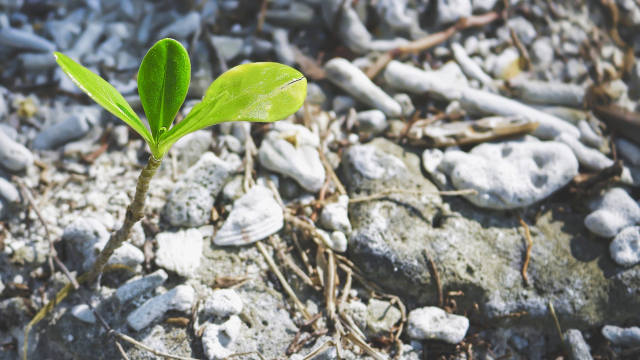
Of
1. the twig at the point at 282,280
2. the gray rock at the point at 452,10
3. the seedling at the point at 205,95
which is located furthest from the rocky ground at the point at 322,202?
the seedling at the point at 205,95

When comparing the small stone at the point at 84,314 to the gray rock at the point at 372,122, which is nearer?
the small stone at the point at 84,314

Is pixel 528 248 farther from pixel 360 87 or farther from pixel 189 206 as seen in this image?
pixel 189 206

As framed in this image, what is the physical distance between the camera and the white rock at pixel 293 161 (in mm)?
1228

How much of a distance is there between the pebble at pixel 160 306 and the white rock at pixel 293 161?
0.40 m

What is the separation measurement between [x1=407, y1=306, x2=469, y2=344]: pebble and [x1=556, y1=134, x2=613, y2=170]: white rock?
2.26 feet

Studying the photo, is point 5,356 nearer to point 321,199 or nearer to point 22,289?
point 22,289

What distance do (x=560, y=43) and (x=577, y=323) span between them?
121cm

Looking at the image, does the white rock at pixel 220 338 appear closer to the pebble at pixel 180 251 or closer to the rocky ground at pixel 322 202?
the rocky ground at pixel 322 202

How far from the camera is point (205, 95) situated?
0.76 meters

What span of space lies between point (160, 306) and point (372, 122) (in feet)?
2.68

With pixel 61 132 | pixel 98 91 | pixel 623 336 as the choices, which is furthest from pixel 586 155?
pixel 61 132

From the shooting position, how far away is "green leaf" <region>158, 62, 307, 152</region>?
0.73 meters

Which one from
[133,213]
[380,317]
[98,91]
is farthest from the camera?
[380,317]

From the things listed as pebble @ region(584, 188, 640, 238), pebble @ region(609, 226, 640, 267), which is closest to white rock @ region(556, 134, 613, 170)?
pebble @ region(584, 188, 640, 238)
